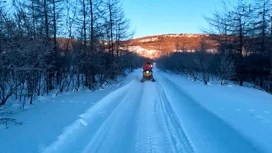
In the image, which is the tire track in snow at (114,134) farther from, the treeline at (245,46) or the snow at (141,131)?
the treeline at (245,46)

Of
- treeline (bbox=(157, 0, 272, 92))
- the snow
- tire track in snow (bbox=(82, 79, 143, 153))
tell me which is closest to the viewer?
the snow

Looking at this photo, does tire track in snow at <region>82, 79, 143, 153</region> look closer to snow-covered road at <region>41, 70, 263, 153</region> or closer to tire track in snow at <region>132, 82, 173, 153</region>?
snow-covered road at <region>41, 70, 263, 153</region>

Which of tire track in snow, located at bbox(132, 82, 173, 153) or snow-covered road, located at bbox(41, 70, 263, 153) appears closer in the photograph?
snow-covered road, located at bbox(41, 70, 263, 153)

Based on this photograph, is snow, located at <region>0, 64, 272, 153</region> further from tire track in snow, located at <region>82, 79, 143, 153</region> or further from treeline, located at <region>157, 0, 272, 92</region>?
treeline, located at <region>157, 0, 272, 92</region>

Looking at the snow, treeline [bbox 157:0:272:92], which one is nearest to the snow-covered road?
the snow

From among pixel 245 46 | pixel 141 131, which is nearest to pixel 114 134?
pixel 141 131

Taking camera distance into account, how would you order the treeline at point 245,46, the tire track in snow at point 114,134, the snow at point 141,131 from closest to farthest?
the snow at point 141,131 → the tire track in snow at point 114,134 → the treeline at point 245,46

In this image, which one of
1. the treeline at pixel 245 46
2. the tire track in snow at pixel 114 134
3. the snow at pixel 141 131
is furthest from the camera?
the treeline at pixel 245 46

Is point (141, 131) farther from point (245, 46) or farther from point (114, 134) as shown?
point (245, 46)

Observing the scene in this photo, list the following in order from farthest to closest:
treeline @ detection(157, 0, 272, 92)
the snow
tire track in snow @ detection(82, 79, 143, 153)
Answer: treeline @ detection(157, 0, 272, 92), tire track in snow @ detection(82, 79, 143, 153), the snow

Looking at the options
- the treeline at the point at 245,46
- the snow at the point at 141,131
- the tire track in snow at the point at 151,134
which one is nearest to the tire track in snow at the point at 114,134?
the snow at the point at 141,131

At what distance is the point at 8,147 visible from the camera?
6691 mm

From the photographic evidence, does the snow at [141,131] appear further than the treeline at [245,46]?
No

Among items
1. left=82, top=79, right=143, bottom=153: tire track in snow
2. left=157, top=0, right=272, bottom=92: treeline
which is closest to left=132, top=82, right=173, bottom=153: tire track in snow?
left=82, top=79, right=143, bottom=153: tire track in snow
